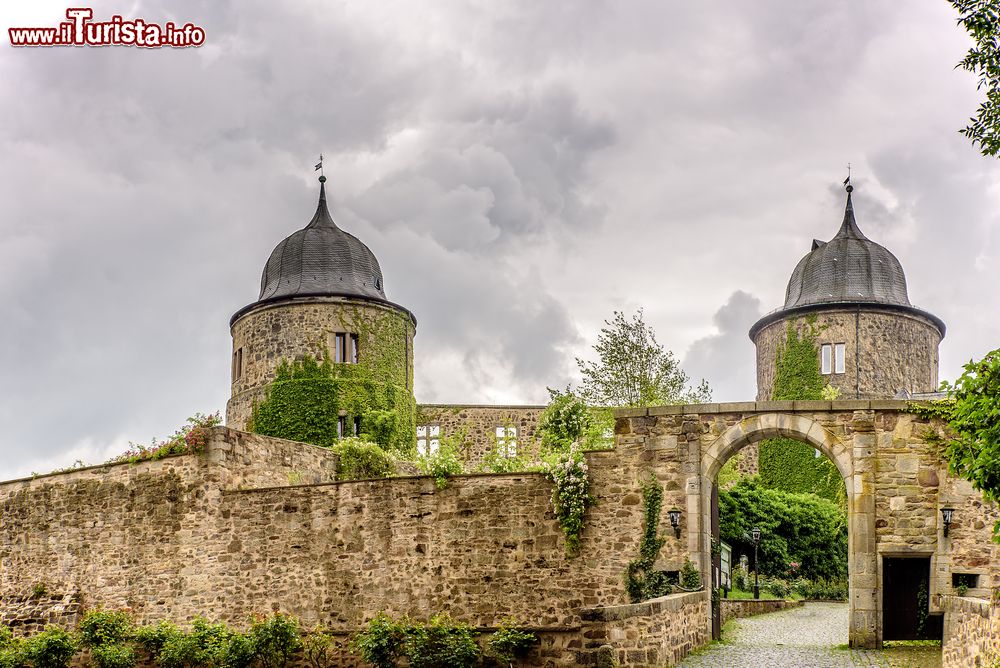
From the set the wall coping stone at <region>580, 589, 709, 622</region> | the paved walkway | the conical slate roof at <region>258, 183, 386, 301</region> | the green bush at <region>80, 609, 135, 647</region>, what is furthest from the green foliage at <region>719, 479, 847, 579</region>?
the wall coping stone at <region>580, 589, 709, 622</region>

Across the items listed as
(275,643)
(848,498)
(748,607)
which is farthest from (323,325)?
(848,498)

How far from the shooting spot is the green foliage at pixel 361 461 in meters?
29.8

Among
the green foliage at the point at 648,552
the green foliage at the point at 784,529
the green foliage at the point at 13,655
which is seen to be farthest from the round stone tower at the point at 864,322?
the green foliage at the point at 13,655

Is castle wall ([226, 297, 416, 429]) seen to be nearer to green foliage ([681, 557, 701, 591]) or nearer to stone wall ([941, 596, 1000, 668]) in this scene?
green foliage ([681, 557, 701, 591])

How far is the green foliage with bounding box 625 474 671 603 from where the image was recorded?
22812 mm

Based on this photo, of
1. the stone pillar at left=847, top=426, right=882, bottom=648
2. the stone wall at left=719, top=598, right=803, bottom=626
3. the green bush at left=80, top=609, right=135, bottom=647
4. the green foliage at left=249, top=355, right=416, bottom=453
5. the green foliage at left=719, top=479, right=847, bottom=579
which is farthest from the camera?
the green foliage at left=719, top=479, right=847, bottom=579

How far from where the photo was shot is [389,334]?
35.1 m

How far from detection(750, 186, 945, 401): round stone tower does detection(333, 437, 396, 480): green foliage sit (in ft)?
63.8

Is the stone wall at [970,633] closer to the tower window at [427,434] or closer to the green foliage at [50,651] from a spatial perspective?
the green foliage at [50,651]

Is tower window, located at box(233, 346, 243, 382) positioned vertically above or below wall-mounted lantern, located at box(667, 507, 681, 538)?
above

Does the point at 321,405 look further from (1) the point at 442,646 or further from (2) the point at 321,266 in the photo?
(1) the point at 442,646

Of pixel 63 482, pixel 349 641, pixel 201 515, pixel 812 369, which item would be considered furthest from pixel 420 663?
pixel 812 369

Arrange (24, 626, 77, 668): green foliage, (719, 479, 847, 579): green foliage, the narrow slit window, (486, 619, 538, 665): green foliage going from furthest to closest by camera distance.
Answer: the narrow slit window < (719, 479, 847, 579): green foliage < (24, 626, 77, 668): green foliage < (486, 619, 538, 665): green foliage

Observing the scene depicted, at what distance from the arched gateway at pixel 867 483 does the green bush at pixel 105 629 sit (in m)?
10.8
